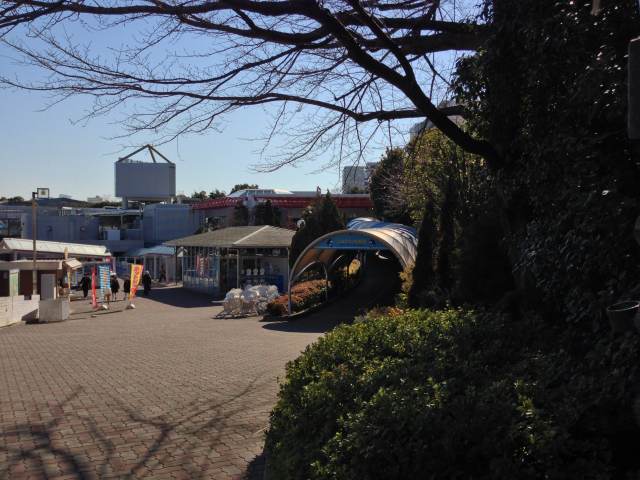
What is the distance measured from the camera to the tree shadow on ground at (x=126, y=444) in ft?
17.7

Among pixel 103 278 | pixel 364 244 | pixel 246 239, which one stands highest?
pixel 246 239

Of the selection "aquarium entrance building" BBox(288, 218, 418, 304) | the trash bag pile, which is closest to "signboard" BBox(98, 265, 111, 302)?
the trash bag pile

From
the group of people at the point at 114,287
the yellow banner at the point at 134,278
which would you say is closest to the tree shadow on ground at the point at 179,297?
the group of people at the point at 114,287

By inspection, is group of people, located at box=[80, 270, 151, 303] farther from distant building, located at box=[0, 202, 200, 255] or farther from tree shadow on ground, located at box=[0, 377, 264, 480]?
distant building, located at box=[0, 202, 200, 255]

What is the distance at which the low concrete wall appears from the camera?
2148 centimetres

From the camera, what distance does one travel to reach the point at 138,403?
25.9 feet

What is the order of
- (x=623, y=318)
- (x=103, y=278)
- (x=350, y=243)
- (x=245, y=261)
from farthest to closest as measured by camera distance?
(x=245, y=261), (x=103, y=278), (x=350, y=243), (x=623, y=318)

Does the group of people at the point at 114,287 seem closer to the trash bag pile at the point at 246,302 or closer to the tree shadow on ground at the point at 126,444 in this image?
the trash bag pile at the point at 246,302

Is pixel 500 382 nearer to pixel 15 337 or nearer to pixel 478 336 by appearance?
pixel 478 336

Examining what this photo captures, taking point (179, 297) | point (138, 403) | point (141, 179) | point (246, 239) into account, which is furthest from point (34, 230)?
point (141, 179)

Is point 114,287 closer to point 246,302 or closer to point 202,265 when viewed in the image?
point 202,265

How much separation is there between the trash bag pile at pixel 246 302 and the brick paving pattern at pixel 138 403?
6.87 metres

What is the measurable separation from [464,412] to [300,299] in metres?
20.6

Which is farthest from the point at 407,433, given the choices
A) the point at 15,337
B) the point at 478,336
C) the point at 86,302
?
the point at 86,302
